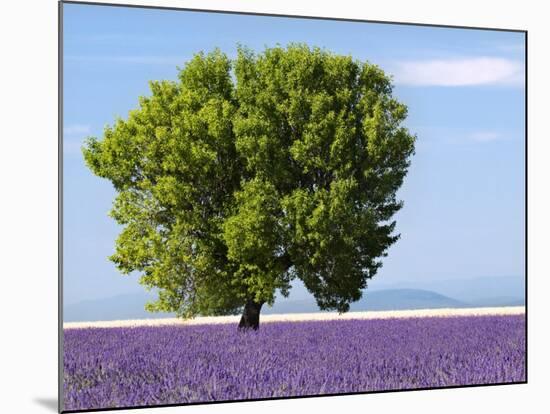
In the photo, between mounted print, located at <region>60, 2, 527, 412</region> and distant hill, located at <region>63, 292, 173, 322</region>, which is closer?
distant hill, located at <region>63, 292, 173, 322</region>

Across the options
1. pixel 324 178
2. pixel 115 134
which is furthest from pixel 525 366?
pixel 115 134

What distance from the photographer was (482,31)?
444 inches

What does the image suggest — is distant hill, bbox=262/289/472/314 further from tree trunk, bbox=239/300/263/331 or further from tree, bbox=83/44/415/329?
tree trunk, bbox=239/300/263/331

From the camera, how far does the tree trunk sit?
34.8ft

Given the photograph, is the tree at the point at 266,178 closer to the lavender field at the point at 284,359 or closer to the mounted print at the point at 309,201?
the mounted print at the point at 309,201

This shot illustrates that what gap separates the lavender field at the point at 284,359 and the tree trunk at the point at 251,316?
0.30 ft

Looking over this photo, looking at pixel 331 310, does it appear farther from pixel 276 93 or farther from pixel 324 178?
pixel 276 93

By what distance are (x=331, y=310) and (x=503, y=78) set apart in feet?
10.1

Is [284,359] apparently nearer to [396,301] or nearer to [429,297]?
[396,301]

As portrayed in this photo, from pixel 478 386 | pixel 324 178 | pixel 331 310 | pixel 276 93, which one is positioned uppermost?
pixel 276 93

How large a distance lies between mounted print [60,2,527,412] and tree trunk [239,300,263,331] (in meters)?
0.02

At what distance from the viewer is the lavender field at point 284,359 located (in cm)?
982

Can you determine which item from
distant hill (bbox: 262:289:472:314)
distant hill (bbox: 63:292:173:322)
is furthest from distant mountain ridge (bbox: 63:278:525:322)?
distant hill (bbox: 63:292:173:322)

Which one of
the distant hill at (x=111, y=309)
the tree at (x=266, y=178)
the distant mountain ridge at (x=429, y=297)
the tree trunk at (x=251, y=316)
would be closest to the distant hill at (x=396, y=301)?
the distant mountain ridge at (x=429, y=297)
